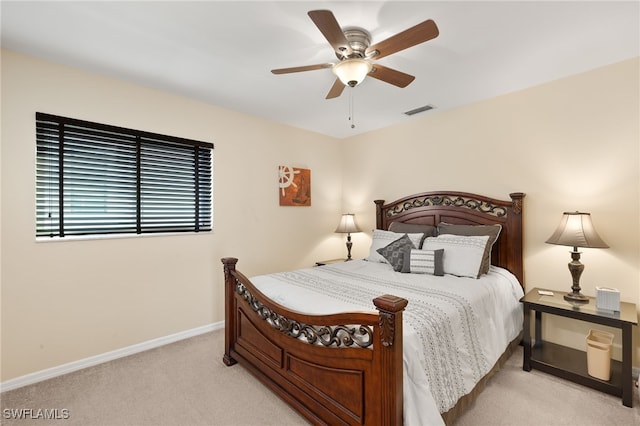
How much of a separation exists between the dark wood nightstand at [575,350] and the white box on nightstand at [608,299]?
0.05 metres

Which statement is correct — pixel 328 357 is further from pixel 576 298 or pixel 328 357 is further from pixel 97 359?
pixel 97 359

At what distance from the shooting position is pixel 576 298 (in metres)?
2.36

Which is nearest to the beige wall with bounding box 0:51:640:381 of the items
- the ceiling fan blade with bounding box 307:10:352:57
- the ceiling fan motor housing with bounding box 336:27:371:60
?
the ceiling fan motor housing with bounding box 336:27:371:60

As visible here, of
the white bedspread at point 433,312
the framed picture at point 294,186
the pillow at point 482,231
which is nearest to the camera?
the white bedspread at point 433,312

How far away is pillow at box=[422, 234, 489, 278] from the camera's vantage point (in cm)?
258

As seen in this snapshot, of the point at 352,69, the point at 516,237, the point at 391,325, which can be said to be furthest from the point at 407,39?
the point at 516,237

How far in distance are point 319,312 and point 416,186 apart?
253 cm

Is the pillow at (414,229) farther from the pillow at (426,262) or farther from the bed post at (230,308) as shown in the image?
the bed post at (230,308)

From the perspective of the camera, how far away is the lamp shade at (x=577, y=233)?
228 cm

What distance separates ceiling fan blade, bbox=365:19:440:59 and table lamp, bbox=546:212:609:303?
1928 mm

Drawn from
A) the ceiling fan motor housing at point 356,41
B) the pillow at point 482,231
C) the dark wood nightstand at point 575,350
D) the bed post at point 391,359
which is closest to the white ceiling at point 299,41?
the ceiling fan motor housing at point 356,41

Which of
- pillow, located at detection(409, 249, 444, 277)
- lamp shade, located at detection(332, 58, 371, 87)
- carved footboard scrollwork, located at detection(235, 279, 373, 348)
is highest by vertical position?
lamp shade, located at detection(332, 58, 371, 87)

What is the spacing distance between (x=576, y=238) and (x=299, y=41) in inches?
103

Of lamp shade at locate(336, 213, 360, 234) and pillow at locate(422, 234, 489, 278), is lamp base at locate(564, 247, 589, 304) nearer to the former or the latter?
pillow at locate(422, 234, 489, 278)
